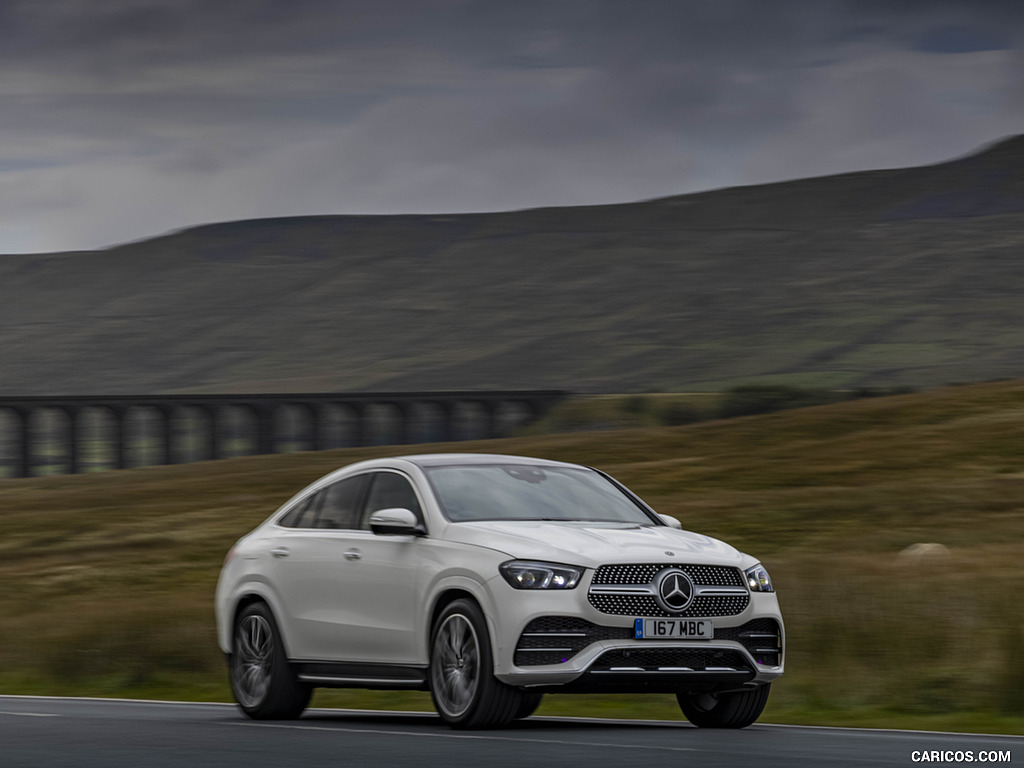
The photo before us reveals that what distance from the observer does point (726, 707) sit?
10.9 metres

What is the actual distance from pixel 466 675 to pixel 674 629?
1.15 m

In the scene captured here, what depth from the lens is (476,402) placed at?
159 m

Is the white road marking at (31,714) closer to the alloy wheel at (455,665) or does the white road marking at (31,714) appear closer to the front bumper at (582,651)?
the alloy wheel at (455,665)

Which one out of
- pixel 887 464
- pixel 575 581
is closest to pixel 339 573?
pixel 575 581

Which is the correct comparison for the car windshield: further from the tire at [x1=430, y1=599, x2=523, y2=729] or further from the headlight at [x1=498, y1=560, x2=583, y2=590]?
the headlight at [x1=498, y1=560, x2=583, y2=590]

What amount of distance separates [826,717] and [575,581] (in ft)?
12.9

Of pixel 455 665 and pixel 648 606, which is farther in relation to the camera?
pixel 455 665

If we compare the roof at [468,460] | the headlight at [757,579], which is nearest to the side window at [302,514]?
the roof at [468,460]

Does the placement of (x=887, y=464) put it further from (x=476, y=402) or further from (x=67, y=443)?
(x=476, y=402)

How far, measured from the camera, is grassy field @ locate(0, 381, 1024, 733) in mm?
13812

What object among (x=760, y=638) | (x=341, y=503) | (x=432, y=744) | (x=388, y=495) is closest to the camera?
(x=432, y=744)

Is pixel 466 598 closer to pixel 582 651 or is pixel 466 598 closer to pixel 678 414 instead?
pixel 582 651

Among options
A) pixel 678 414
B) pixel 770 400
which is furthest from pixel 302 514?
pixel 678 414

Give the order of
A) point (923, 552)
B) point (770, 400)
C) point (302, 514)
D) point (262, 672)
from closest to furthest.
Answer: point (262, 672), point (302, 514), point (923, 552), point (770, 400)
